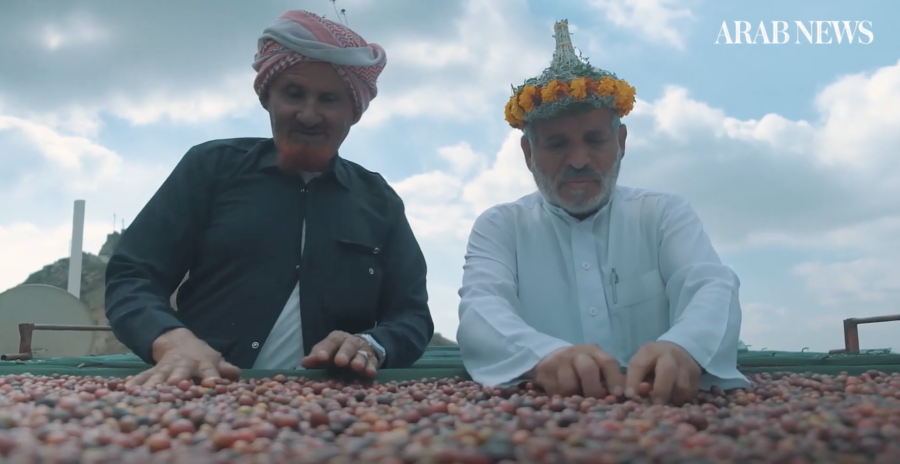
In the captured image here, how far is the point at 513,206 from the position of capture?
2.91m

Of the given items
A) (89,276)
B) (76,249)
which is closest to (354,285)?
(76,249)

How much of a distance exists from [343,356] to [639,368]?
34.3 inches

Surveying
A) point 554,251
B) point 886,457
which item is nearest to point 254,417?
point 886,457

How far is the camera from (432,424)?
1.33 meters

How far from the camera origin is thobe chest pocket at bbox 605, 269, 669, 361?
8.31ft

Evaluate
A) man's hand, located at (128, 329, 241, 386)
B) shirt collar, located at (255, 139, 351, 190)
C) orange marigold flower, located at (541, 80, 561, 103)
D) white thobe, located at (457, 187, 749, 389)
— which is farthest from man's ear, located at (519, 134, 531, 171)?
man's hand, located at (128, 329, 241, 386)

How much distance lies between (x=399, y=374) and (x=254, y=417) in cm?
94

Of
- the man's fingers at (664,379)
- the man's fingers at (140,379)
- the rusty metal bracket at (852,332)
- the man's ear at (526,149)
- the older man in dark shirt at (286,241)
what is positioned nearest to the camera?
the man's fingers at (664,379)

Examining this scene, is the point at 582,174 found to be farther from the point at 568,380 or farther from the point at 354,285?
the point at 568,380

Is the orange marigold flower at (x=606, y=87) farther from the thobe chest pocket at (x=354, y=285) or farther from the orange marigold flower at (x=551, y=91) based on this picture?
the thobe chest pocket at (x=354, y=285)

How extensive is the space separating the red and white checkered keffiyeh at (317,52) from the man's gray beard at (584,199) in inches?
30.1

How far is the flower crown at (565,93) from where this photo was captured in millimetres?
2645

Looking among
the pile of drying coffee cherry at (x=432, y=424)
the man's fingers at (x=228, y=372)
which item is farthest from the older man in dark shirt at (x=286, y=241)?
the pile of drying coffee cherry at (x=432, y=424)

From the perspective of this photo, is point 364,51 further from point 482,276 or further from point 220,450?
point 220,450
